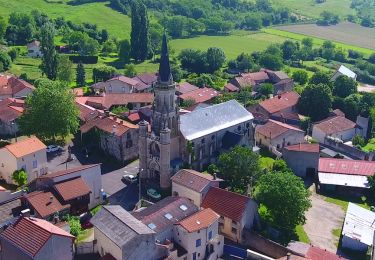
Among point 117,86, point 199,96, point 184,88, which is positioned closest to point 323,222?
point 199,96

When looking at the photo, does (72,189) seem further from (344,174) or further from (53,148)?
(344,174)

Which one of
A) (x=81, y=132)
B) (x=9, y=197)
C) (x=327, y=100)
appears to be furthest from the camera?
(x=327, y=100)

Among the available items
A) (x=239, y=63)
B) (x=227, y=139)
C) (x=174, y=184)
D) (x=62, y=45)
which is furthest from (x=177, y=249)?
(x=62, y=45)

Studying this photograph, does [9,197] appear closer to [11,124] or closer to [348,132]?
[11,124]

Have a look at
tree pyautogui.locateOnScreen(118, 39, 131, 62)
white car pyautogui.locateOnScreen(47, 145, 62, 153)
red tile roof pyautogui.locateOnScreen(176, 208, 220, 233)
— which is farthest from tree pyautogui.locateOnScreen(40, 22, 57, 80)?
red tile roof pyautogui.locateOnScreen(176, 208, 220, 233)

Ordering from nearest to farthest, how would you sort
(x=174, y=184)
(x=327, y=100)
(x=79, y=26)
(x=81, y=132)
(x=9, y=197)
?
(x=9, y=197) < (x=174, y=184) < (x=81, y=132) < (x=327, y=100) < (x=79, y=26)

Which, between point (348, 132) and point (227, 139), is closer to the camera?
point (227, 139)

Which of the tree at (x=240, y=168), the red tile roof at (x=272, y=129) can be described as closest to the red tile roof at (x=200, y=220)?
the tree at (x=240, y=168)
